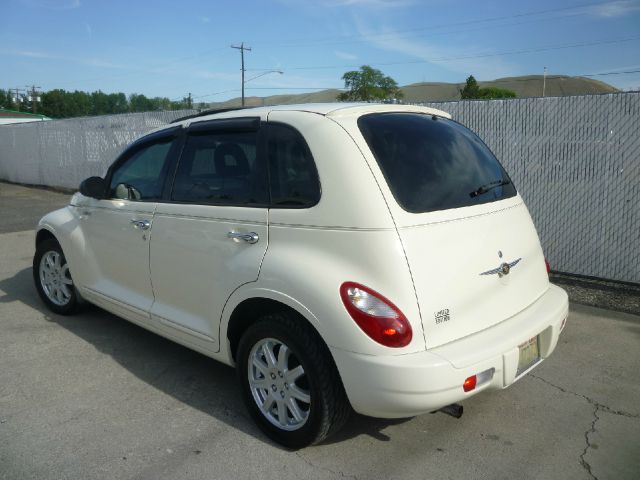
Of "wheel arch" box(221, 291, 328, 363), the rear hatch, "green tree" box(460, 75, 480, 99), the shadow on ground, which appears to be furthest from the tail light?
"green tree" box(460, 75, 480, 99)

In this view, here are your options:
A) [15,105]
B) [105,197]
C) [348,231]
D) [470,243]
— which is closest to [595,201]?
[470,243]

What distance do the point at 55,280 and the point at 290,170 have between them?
10.3ft

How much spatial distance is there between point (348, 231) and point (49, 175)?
16096 mm

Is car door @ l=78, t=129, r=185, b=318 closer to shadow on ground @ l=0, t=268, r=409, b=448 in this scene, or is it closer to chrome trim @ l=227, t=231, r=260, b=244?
shadow on ground @ l=0, t=268, r=409, b=448

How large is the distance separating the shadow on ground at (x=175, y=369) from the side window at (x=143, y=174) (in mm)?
1212

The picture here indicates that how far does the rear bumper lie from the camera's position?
2.49 meters

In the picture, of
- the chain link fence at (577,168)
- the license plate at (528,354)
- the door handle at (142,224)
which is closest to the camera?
the license plate at (528,354)

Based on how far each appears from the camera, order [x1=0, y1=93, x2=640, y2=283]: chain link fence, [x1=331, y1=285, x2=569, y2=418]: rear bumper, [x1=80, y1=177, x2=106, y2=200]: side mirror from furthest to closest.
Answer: [x1=0, y1=93, x2=640, y2=283]: chain link fence
[x1=80, y1=177, x2=106, y2=200]: side mirror
[x1=331, y1=285, x2=569, y2=418]: rear bumper

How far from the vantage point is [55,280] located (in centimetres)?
509

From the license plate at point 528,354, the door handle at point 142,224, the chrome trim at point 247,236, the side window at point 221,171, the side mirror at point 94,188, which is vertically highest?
the side window at point 221,171

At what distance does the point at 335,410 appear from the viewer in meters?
2.79

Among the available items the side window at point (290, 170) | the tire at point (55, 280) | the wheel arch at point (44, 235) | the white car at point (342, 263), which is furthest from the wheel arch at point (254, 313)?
the wheel arch at point (44, 235)

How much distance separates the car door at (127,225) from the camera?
3863 millimetres

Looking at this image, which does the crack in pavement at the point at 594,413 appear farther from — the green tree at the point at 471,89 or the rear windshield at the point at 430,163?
the green tree at the point at 471,89
